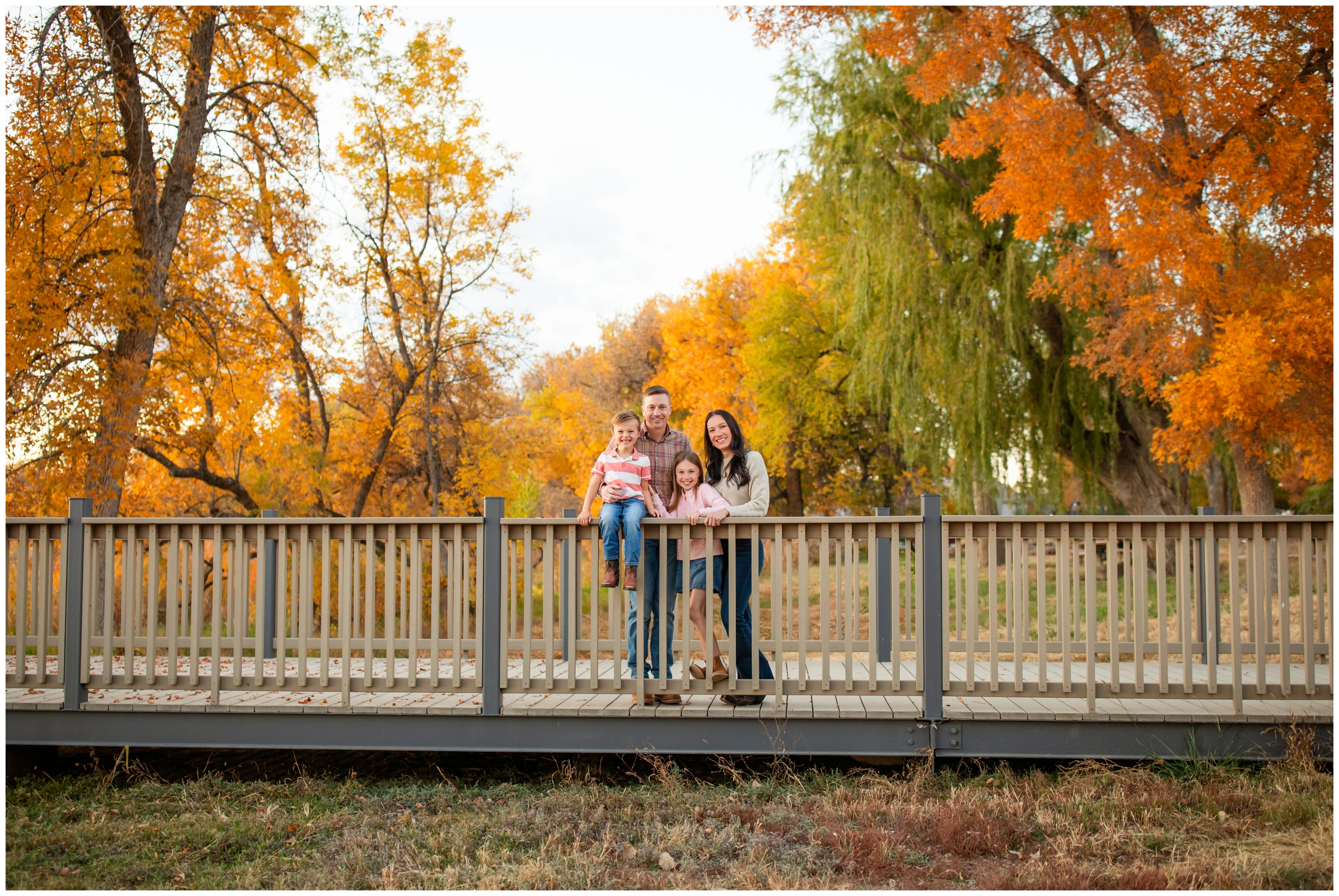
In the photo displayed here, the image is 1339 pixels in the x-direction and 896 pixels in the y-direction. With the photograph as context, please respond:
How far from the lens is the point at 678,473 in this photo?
4.92 metres

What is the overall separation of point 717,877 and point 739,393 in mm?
19560

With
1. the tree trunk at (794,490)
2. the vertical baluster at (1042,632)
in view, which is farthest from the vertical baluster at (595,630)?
the tree trunk at (794,490)

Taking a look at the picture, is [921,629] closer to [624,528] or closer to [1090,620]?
[1090,620]

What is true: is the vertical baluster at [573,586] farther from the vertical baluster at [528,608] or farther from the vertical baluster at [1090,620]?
the vertical baluster at [1090,620]

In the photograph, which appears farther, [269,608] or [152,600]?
[269,608]

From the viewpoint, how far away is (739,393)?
22.8m

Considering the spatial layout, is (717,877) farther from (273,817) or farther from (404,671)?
(404,671)

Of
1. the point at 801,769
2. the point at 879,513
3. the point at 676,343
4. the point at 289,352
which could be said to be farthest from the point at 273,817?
the point at 676,343

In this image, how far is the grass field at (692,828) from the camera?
3541 millimetres

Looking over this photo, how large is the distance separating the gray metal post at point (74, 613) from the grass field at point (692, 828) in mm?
411

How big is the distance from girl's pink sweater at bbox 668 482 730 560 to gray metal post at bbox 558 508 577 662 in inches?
21.9

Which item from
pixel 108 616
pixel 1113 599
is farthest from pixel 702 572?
pixel 108 616

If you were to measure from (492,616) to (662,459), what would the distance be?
1.27 meters

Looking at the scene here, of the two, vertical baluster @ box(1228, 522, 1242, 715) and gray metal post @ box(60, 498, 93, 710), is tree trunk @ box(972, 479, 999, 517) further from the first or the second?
gray metal post @ box(60, 498, 93, 710)
